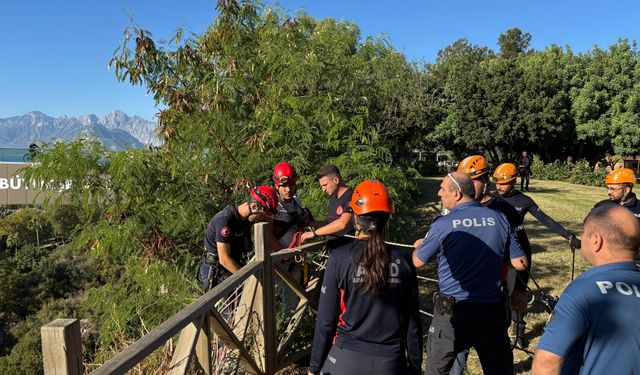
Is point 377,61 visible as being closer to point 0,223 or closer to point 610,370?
point 610,370

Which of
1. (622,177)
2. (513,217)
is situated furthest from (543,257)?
(513,217)

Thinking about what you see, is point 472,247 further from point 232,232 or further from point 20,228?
point 20,228

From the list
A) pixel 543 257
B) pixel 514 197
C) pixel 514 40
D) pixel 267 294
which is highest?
pixel 514 40

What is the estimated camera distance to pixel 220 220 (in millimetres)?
3807

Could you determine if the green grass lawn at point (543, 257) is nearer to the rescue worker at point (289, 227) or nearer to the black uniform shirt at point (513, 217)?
the black uniform shirt at point (513, 217)

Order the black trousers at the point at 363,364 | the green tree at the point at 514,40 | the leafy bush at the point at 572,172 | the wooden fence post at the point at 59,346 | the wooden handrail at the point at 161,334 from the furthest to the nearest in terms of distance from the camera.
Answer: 1. the green tree at the point at 514,40
2. the leafy bush at the point at 572,172
3. the black trousers at the point at 363,364
4. the wooden handrail at the point at 161,334
5. the wooden fence post at the point at 59,346

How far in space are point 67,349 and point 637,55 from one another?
41.6m

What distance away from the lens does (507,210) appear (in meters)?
4.30

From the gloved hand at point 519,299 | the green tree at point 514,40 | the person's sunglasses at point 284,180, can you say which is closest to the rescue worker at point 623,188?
the gloved hand at point 519,299

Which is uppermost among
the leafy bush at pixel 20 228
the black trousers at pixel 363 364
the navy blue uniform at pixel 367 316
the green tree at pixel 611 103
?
the green tree at pixel 611 103

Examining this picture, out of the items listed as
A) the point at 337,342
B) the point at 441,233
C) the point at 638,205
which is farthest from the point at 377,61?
the point at 337,342

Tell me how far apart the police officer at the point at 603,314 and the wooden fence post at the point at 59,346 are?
5.77ft

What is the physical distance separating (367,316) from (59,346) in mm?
1384

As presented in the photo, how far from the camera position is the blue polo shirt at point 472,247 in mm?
2951
